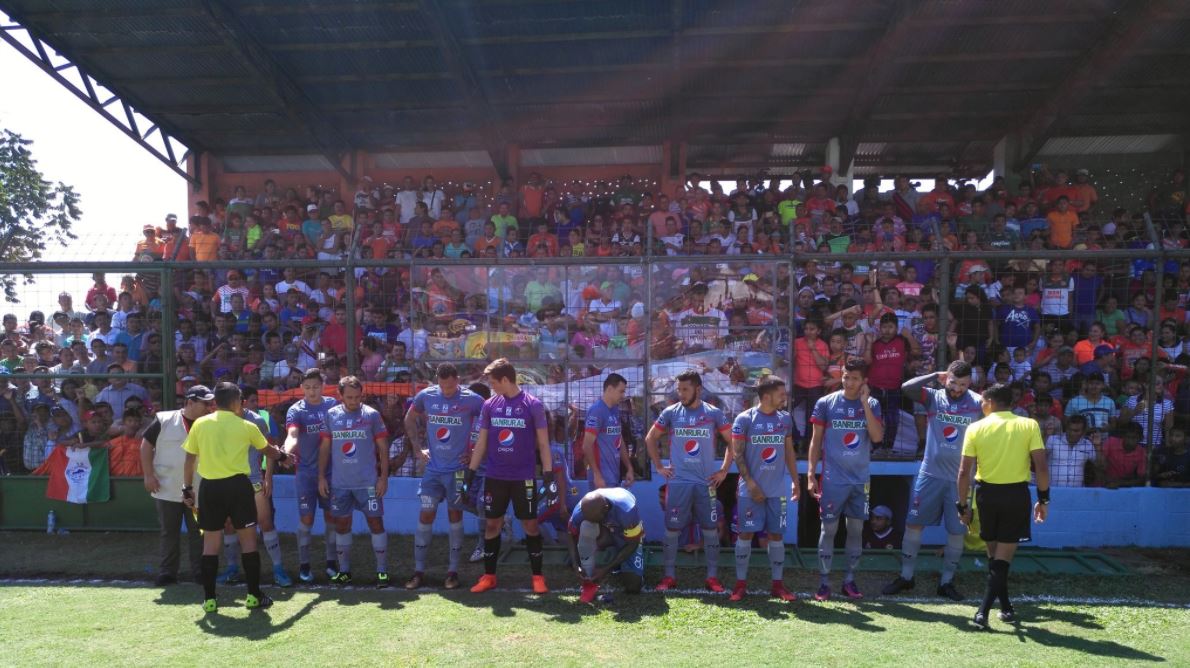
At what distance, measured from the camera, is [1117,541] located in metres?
7.50

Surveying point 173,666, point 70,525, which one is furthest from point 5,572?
point 173,666

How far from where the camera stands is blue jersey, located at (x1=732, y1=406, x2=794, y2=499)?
6.21m

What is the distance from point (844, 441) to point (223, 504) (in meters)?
5.11

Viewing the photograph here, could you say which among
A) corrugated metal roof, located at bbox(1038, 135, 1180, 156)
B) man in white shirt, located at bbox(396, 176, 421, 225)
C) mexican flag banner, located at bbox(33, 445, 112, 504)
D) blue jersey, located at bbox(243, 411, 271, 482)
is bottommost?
mexican flag banner, located at bbox(33, 445, 112, 504)

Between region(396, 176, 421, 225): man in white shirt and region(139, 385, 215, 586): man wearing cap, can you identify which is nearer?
region(139, 385, 215, 586): man wearing cap

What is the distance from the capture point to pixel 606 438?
6707mm

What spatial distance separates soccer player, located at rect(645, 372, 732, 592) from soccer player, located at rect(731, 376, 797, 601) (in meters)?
0.19

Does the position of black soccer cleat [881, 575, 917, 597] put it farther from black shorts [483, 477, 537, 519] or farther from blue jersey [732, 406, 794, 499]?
black shorts [483, 477, 537, 519]

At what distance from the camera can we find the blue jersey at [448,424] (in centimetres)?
661

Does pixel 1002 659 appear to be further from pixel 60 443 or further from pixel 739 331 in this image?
pixel 60 443

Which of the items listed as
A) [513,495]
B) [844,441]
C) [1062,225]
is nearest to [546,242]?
[513,495]

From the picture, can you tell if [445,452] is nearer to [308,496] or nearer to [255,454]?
[308,496]

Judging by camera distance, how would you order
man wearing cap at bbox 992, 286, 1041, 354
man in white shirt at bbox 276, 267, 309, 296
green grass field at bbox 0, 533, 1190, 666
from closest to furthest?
green grass field at bbox 0, 533, 1190, 666, man wearing cap at bbox 992, 286, 1041, 354, man in white shirt at bbox 276, 267, 309, 296

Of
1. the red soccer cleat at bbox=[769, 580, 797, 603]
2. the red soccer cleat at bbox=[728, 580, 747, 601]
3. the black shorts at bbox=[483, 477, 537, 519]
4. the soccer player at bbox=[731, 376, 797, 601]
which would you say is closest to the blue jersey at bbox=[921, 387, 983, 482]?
the soccer player at bbox=[731, 376, 797, 601]
